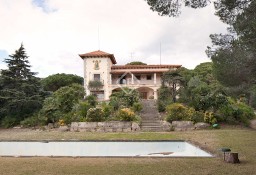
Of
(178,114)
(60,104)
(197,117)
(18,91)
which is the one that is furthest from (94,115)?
(18,91)

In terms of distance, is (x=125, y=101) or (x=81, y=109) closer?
(x=81, y=109)

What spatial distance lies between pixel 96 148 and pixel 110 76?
97.9ft

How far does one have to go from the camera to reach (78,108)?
23.7 m

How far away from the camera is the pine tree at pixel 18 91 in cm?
2566

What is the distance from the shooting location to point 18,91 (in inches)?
1031

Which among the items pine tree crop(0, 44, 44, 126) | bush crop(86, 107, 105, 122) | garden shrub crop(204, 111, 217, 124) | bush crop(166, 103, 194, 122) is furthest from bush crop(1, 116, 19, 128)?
garden shrub crop(204, 111, 217, 124)

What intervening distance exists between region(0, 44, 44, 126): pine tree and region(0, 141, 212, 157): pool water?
10299 mm

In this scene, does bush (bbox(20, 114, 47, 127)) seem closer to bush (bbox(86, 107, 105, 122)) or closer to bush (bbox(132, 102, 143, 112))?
bush (bbox(86, 107, 105, 122))

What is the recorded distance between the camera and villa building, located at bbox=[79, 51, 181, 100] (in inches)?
1660

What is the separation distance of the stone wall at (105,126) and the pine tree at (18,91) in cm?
614

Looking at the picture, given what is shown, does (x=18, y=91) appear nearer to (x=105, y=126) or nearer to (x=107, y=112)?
(x=107, y=112)

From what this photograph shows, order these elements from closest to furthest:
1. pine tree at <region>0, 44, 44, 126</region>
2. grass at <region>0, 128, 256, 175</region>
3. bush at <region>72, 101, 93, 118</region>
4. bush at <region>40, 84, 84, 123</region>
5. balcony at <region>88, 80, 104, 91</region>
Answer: grass at <region>0, 128, 256, 175</region>, bush at <region>72, 101, 93, 118</region>, bush at <region>40, 84, 84, 123</region>, pine tree at <region>0, 44, 44, 126</region>, balcony at <region>88, 80, 104, 91</region>

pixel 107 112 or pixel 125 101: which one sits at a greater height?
pixel 125 101

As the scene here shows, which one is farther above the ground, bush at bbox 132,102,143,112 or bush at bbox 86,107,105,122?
bush at bbox 132,102,143,112
